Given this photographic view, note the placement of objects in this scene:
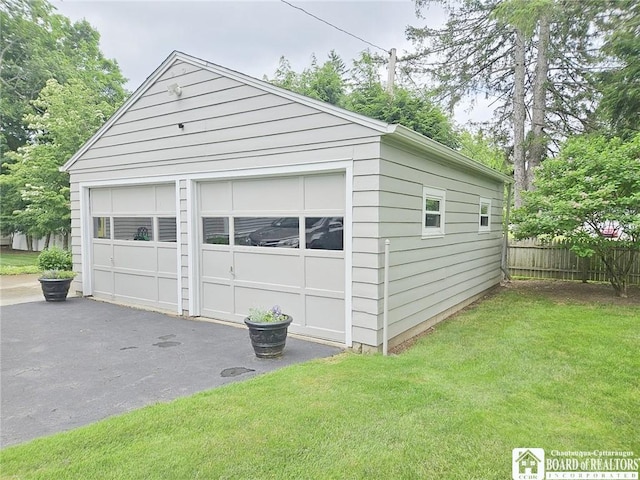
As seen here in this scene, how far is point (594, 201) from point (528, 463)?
6508 millimetres

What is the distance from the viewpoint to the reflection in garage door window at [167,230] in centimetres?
685

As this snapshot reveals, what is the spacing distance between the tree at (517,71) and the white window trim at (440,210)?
7.71 metres

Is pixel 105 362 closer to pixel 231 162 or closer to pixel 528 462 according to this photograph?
pixel 231 162

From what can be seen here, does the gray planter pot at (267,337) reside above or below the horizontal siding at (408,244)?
below

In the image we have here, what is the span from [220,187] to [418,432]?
4.68m

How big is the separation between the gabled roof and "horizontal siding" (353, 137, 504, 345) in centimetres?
18

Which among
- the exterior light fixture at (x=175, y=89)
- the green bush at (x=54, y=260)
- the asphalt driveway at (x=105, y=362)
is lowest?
the asphalt driveway at (x=105, y=362)

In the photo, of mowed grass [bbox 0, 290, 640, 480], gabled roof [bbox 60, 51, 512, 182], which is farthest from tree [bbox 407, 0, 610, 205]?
mowed grass [bbox 0, 290, 640, 480]

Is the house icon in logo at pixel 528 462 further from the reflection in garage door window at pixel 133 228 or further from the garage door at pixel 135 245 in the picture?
the reflection in garage door window at pixel 133 228

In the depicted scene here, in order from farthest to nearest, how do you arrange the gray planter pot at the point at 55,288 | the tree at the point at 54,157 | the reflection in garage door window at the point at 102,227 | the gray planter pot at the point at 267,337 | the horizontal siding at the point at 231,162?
1. the tree at the point at 54,157
2. the reflection in garage door window at the point at 102,227
3. the gray planter pot at the point at 55,288
4. the horizontal siding at the point at 231,162
5. the gray planter pot at the point at 267,337

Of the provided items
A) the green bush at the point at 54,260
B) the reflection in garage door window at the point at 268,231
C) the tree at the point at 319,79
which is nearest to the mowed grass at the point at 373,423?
the reflection in garage door window at the point at 268,231

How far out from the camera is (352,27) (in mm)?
11219

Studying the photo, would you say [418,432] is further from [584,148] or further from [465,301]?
[584,148]

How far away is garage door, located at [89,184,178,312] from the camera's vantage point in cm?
696
